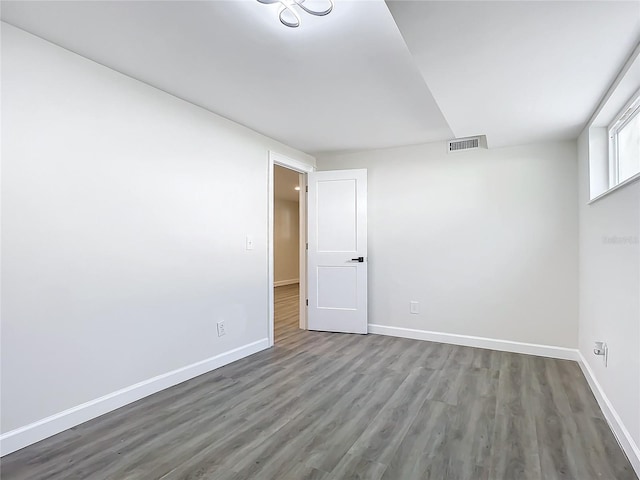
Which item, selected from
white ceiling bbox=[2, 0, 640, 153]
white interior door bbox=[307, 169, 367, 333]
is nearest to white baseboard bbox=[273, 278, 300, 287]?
white interior door bbox=[307, 169, 367, 333]

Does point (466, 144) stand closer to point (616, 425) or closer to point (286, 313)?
point (616, 425)

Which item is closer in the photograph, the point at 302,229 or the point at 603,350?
the point at 603,350

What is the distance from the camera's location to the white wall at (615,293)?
6.09ft

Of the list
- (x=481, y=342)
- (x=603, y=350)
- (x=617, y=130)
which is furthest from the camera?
(x=481, y=342)

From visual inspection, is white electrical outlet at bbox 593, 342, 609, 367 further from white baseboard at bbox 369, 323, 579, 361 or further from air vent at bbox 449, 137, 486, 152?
air vent at bbox 449, 137, 486, 152

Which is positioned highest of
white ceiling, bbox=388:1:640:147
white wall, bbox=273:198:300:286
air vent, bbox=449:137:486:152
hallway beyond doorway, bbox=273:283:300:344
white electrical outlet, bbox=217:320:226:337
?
air vent, bbox=449:137:486:152

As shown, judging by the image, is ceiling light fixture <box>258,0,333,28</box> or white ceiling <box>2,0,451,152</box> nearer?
ceiling light fixture <box>258,0,333,28</box>

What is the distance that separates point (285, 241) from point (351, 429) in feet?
25.2

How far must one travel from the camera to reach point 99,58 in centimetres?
228

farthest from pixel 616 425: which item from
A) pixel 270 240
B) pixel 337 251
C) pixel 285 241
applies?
pixel 285 241

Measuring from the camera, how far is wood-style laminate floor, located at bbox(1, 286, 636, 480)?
5.89 feet

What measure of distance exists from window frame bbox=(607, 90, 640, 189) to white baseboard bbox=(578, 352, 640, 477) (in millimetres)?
1464

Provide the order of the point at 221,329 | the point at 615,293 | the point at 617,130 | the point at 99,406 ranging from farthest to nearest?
the point at 221,329
the point at 617,130
the point at 99,406
the point at 615,293

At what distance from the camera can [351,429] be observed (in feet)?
7.14
